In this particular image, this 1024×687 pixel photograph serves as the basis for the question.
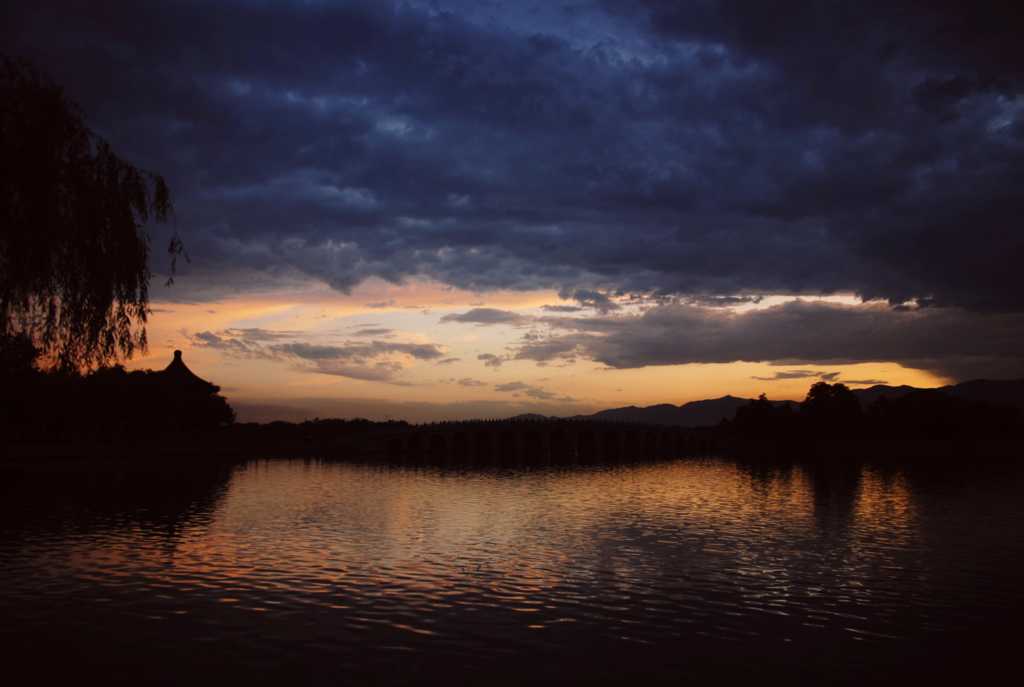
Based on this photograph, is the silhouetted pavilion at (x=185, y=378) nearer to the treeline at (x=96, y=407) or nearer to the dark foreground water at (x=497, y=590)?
the treeline at (x=96, y=407)

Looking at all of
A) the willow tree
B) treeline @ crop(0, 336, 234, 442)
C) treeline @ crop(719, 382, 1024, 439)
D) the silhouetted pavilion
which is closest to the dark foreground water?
the willow tree

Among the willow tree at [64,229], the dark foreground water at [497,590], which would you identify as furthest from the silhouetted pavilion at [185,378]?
the willow tree at [64,229]

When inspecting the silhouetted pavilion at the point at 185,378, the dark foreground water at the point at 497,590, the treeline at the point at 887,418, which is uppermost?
the silhouetted pavilion at the point at 185,378

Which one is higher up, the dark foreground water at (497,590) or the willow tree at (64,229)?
the willow tree at (64,229)

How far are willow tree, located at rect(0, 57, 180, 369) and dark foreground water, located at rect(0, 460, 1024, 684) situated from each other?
8114mm

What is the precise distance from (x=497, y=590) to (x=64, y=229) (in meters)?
17.0

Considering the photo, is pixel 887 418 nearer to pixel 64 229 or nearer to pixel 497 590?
pixel 497 590

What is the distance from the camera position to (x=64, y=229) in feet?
75.6

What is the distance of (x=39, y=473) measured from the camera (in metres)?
64.4

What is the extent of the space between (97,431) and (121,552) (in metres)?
67.1

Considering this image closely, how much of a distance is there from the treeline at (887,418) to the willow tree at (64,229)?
480ft

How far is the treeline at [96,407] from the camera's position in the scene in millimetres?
78062

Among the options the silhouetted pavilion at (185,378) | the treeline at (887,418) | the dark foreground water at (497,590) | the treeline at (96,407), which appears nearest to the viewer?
the dark foreground water at (497,590)

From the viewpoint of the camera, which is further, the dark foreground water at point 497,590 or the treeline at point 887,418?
the treeline at point 887,418
